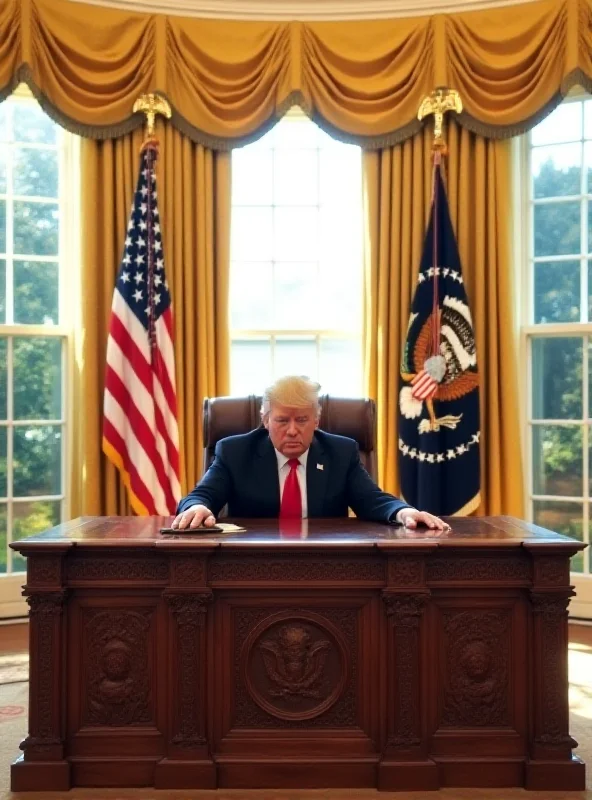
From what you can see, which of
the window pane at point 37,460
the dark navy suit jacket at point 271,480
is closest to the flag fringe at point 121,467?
the window pane at point 37,460

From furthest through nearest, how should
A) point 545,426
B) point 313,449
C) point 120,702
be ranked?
point 545,426
point 313,449
point 120,702

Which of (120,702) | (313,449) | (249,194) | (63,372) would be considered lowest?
(120,702)

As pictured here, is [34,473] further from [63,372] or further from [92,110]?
[92,110]

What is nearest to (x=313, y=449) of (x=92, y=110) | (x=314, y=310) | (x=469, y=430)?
(x=469, y=430)

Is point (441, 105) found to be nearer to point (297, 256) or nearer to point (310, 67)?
point (310, 67)

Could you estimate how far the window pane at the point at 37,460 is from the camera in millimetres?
5055

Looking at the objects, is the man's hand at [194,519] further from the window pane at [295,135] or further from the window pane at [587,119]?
the window pane at [587,119]

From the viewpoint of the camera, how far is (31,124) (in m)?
5.13

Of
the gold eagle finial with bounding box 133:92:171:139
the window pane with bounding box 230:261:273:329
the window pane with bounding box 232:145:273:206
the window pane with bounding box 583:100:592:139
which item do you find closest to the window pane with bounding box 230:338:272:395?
the window pane with bounding box 230:261:273:329

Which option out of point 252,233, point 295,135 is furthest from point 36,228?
point 295,135

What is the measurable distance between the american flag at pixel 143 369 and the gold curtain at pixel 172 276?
0.13 metres

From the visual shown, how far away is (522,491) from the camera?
16.3 ft

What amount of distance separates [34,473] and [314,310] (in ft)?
5.84

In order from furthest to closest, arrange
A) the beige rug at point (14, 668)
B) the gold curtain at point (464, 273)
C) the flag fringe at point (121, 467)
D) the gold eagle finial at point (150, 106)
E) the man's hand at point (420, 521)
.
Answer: the gold curtain at point (464, 273) → the gold eagle finial at point (150, 106) → the flag fringe at point (121, 467) → the beige rug at point (14, 668) → the man's hand at point (420, 521)
